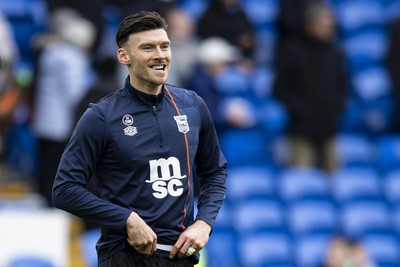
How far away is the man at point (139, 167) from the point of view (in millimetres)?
4289

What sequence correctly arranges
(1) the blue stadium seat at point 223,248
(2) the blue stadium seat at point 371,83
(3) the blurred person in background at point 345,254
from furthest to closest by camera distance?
(2) the blue stadium seat at point 371,83 < (1) the blue stadium seat at point 223,248 < (3) the blurred person in background at point 345,254

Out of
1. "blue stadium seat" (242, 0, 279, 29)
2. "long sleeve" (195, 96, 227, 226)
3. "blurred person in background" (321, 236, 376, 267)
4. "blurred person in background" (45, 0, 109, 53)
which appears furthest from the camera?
"blue stadium seat" (242, 0, 279, 29)

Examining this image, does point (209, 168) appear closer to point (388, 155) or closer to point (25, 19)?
point (25, 19)

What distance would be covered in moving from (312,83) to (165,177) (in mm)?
6025

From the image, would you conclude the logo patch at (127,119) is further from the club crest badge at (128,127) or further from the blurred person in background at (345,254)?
the blurred person in background at (345,254)

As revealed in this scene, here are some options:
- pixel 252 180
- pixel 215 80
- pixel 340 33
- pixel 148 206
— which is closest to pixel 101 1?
pixel 215 80

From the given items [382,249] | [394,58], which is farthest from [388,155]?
[382,249]

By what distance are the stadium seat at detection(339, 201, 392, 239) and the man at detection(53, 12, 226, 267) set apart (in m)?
5.82

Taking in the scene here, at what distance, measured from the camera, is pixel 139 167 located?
4.36m

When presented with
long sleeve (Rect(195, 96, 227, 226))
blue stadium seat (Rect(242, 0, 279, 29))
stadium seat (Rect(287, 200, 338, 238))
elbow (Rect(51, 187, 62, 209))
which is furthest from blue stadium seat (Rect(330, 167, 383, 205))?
elbow (Rect(51, 187, 62, 209))

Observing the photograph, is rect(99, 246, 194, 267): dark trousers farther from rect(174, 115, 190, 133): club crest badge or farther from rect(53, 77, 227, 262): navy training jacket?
rect(174, 115, 190, 133): club crest badge

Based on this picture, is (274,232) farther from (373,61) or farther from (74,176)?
(74,176)

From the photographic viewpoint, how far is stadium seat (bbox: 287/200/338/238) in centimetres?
985

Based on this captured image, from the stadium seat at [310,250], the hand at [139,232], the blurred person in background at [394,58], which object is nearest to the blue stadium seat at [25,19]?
the stadium seat at [310,250]
